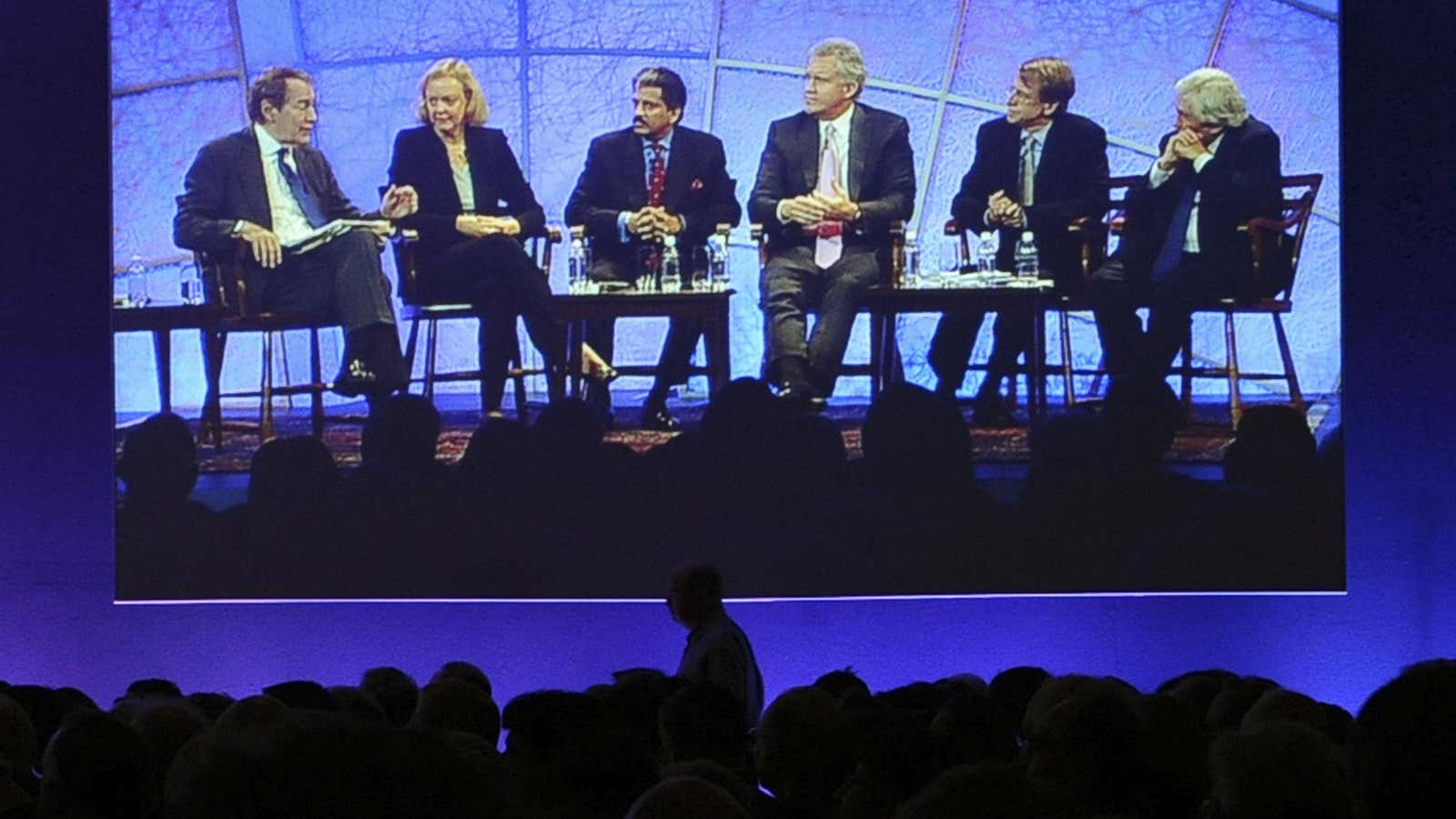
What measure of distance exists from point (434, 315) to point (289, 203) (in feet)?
2.46

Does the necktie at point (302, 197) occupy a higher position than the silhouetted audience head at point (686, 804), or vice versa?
the necktie at point (302, 197)

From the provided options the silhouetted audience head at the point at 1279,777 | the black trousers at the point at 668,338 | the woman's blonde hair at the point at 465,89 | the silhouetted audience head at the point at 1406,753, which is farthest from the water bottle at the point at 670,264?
the silhouetted audience head at the point at 1406,753

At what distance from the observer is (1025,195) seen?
7.59 metres

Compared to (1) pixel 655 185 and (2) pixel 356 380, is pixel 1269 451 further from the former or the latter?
(2) pixel 356 380

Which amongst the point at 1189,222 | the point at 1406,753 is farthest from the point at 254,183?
the point at 1406,753

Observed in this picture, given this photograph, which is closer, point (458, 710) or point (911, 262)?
point (458, 710)

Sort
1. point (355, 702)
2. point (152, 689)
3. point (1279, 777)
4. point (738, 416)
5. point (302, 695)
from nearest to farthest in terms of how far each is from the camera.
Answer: point (1279, 777) < point (355, 702) < point (302, 695) < point (152, 689) < point (738, 416)

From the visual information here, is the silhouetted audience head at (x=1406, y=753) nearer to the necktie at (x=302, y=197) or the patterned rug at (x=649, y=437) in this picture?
the patterned rug at (x=649, y=437)

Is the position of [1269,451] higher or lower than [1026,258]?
lower

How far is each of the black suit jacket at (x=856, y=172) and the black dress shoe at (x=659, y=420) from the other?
0.80 m

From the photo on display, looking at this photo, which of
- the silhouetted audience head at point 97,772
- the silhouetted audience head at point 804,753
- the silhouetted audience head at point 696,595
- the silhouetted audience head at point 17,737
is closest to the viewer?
the silhouetted audience head at point 97,772

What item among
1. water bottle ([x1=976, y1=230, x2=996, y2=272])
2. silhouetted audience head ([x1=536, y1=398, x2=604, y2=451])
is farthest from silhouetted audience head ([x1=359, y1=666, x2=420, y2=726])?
water bottle ([x1=976, y1=230, x2=996, y2=272])

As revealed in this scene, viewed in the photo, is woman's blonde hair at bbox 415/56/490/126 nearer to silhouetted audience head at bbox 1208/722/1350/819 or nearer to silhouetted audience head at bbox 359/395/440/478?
silhouetted audience head at bbox 359/395/440/478

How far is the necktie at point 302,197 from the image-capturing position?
25.1 feet
